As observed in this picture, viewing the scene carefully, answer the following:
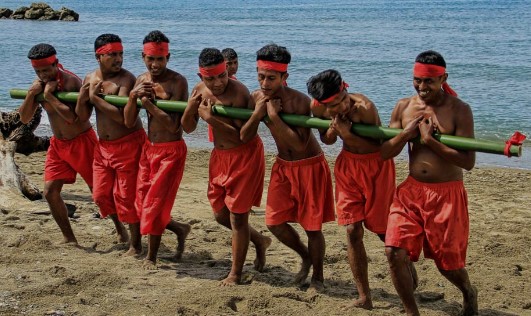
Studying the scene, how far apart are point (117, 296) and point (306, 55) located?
2284 cm

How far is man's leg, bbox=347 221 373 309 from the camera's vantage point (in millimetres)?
6449

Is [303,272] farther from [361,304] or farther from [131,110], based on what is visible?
[131,110]

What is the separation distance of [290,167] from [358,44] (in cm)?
2544

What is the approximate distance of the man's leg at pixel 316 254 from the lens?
6.91 m

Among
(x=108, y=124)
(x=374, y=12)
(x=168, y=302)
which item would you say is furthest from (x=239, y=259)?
(x=374, y=12)

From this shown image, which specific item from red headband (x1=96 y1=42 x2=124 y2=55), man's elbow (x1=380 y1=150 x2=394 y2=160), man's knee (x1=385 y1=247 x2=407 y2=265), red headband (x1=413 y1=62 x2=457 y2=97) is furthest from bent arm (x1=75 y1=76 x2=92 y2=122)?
man's knee (x1=385 y1=247 x2=407 y2=265)

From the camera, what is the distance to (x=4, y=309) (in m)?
6.27

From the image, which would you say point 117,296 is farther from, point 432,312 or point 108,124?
point 432,312

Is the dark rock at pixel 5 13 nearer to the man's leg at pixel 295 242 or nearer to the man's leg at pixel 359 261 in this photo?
the man's leg at pixel 295 242

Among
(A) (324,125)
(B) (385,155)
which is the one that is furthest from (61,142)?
(B) (385,155)

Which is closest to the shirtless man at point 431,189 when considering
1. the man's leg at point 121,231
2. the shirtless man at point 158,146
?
the shirtless man at point 158,146

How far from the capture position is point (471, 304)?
6363 millimetres

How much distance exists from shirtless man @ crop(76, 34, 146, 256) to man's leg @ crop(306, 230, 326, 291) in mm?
1811

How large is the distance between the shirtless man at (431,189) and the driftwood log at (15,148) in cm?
527
